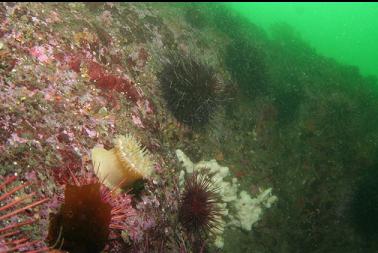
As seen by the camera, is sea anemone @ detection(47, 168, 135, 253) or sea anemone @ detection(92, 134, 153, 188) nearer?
sea anemone @ detection(47, 168, 135, 253)

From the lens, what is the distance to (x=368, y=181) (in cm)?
843

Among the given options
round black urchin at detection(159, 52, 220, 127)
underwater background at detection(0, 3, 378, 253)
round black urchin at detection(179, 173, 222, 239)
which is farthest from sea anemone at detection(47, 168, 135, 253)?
round black urchin at detection(159, 52, 220, 127)

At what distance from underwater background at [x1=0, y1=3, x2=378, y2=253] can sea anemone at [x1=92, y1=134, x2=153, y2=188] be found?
0.06ft

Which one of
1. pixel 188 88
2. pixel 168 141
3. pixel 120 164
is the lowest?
pixel 168 141

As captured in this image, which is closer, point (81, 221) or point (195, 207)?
point (81, 221)

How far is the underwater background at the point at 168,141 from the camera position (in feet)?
11.6

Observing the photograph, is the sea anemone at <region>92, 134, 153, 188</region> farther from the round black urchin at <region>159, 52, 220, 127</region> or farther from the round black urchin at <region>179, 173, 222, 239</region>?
the round black urchin at <region>159, 52, 220, 127</region>

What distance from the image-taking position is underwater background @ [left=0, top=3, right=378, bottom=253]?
355 centimetres

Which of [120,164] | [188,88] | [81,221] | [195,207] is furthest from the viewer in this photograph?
[188,88]

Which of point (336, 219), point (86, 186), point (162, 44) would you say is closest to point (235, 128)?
point (162, 44)

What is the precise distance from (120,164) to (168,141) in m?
2.62

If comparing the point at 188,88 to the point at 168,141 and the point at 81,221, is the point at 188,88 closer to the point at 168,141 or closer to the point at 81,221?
the point at 168,141

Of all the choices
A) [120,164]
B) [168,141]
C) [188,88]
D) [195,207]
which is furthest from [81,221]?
[188,88]

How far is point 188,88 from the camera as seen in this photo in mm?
6324
